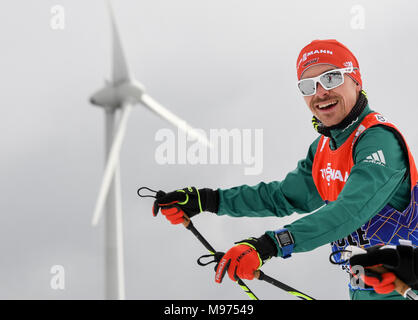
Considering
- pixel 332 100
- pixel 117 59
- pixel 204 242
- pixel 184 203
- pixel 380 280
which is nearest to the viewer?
pixel 380 280

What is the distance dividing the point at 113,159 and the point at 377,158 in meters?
8.72

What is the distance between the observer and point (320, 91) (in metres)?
9.30

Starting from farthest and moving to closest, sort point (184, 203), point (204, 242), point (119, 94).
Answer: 1. point (119, 94)
2. point (184, 203)
3. point (204, 242)

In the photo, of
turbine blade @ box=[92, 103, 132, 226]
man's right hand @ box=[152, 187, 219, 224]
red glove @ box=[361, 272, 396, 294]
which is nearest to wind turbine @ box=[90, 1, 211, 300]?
turbine blade @ box=[92, 103, 132, 226]

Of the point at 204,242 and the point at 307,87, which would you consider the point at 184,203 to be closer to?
the point at 204,242

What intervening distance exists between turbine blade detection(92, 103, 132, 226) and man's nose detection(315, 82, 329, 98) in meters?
5.00

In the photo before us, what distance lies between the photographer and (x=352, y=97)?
30.4 ft

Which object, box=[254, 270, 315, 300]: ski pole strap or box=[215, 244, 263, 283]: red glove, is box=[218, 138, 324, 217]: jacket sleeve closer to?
box=[254, 270, 315, 300]: ski pole strap

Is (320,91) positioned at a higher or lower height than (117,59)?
lower

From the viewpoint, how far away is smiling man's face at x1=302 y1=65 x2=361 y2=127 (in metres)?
9.15

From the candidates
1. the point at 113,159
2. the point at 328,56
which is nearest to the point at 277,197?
the point at 328,56

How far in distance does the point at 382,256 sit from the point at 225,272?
1983 millimetres
